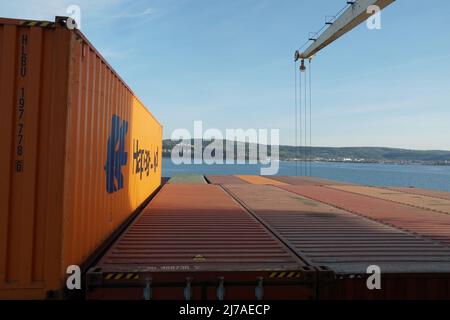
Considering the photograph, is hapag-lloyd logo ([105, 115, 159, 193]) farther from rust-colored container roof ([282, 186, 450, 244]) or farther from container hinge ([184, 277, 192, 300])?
rust-colored container roof ([282, 186, 450, 244])

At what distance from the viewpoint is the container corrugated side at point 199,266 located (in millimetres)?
4414

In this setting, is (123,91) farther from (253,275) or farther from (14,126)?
(253,275)

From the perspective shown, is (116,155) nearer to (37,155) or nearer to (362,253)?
(37,155)

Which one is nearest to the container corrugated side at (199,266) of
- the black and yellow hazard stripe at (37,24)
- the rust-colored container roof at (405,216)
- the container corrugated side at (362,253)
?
the container corrugated side at (362,253)

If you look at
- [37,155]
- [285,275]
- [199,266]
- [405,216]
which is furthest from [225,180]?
[37,155]

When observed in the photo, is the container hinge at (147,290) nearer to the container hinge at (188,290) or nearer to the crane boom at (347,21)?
the container hinge at (188,290)

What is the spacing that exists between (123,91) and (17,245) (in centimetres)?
456

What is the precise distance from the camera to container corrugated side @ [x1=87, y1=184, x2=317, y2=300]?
14.5ft

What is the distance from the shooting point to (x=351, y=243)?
650cm

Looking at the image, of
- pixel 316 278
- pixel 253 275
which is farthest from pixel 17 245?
pixel 316 278

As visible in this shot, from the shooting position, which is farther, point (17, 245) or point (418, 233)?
point (418, 233)

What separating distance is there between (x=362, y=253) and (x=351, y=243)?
28.7 inches

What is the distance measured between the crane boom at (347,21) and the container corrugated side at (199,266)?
1320 cm

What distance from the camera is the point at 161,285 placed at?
14.4ft
